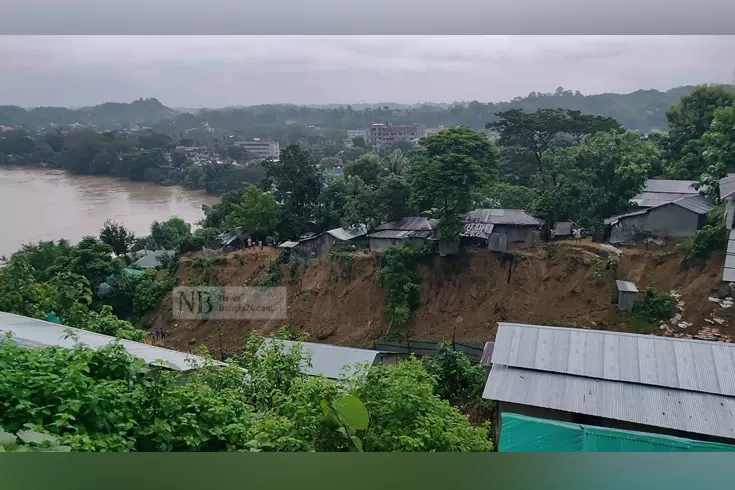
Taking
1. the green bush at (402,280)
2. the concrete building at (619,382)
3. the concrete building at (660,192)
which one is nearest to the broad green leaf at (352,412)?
the concrete building at (619,382)

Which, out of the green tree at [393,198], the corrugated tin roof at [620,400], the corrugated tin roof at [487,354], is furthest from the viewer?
the green tree at [393,198]

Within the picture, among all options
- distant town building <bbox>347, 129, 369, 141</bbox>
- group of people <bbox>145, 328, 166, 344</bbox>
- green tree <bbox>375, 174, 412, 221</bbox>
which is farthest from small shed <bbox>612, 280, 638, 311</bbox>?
group of people <bbox>145, 328, 166, 344</bbox>

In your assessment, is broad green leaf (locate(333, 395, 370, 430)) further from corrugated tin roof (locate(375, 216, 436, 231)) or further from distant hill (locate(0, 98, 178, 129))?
distant hill (locate(0, 98, 178, 129))

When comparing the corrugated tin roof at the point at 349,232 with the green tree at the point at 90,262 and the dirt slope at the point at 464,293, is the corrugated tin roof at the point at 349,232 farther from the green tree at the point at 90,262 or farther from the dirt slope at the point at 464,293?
the green tree at the point at 90,262

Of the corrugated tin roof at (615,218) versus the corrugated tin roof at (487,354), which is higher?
the corrugated tin roof at (615,218)

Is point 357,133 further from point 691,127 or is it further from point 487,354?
point 691,127

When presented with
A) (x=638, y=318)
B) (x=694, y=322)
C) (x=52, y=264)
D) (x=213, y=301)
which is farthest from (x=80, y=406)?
(x=694, y=322)
